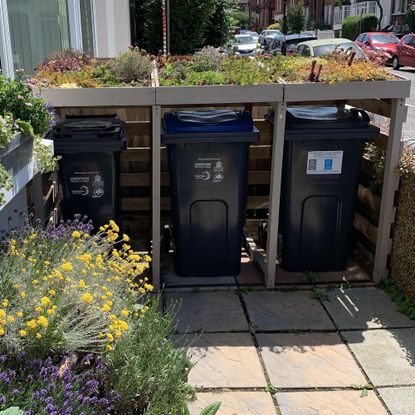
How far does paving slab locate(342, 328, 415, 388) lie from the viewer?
3533 mm

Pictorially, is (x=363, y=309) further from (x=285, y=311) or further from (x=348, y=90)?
(x=348, y=90)

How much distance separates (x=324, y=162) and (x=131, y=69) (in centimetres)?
172

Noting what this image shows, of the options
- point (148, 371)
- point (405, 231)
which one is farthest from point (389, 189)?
point (148, 371)

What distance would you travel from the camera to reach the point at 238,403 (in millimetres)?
3270

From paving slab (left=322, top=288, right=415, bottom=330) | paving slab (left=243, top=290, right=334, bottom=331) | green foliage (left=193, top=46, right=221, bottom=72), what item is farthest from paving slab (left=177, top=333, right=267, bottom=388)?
green foliage (left=193, top=46, right=221, bottom=72)

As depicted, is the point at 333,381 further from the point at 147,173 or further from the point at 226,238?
the point at 147,173

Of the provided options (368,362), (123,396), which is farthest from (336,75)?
(123,396)

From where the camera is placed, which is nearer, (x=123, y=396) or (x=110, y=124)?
(x=123, y=396)

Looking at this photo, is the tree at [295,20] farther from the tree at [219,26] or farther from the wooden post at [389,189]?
the wooden post at [389,189]

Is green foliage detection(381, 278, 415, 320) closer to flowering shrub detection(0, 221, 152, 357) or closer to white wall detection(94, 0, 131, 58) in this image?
flowering shrub detection(0, 221, 152, 357)

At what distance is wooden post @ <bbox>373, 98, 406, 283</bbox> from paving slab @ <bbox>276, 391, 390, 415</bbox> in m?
1.57

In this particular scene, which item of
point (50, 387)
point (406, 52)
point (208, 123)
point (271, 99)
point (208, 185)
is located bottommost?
point (406, 52)

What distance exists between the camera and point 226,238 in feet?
15.6

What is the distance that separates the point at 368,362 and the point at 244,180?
1.69 metres
